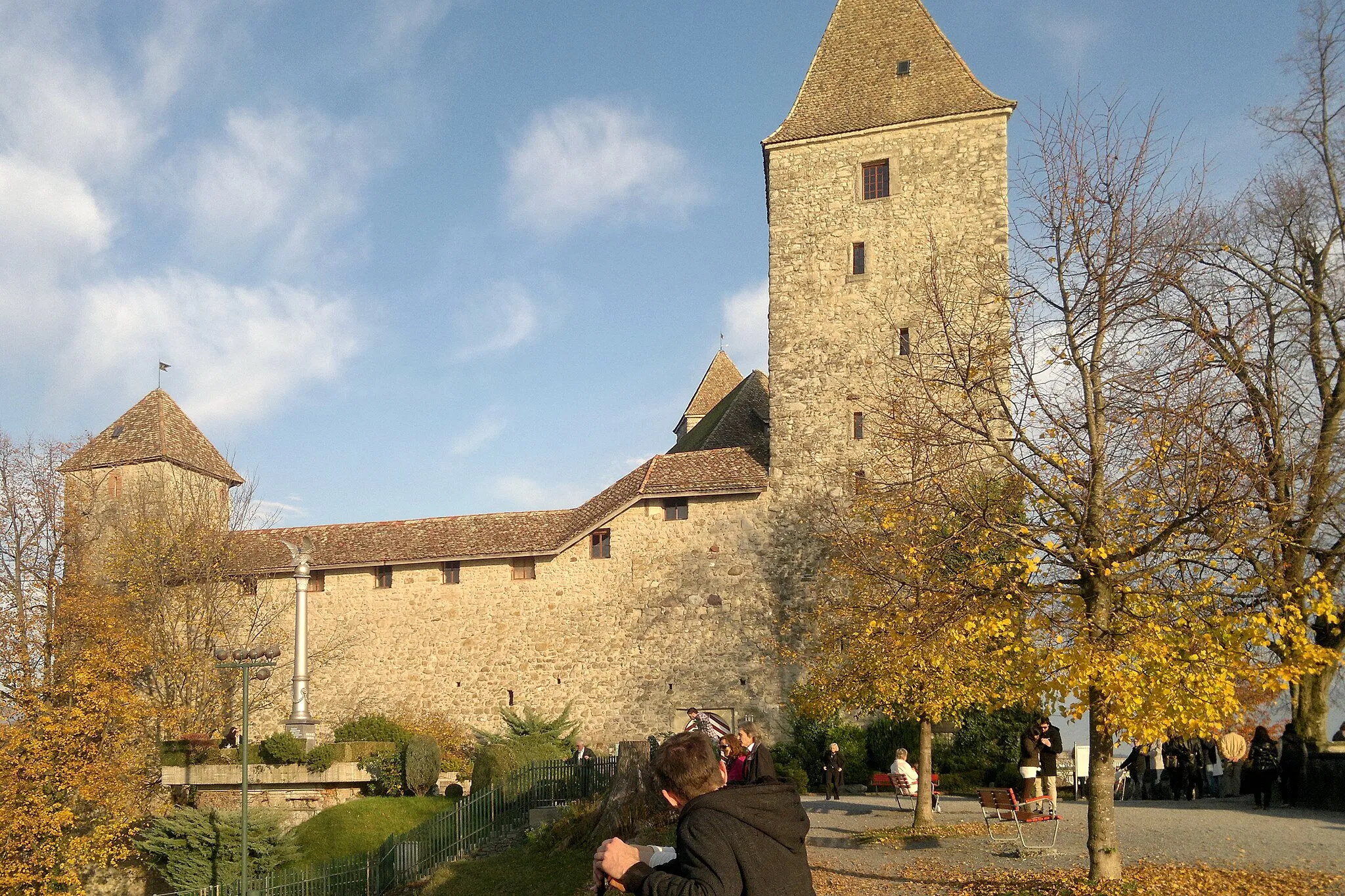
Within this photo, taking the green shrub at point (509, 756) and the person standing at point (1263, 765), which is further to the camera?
the green shrub at point (509, 756)

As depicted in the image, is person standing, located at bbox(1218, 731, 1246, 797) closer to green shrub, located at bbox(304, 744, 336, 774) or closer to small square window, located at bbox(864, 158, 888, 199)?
small square window, located at bbox(864, 158, 888, 199)

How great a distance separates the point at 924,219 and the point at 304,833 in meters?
19.5

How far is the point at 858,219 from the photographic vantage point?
1010 inches

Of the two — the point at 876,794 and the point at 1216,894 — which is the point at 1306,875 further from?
the point at 876,794

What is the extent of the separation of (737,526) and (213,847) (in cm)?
1349

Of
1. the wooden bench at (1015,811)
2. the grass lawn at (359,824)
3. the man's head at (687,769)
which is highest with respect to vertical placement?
the man's head at (687,769)

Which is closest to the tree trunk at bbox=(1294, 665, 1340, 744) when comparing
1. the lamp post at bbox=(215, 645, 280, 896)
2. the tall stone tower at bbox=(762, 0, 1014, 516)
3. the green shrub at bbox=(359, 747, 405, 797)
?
the tall stone tower at bbox=(762, 0, 1014, 516)

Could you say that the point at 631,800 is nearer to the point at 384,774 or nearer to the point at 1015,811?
the point at 1015,811

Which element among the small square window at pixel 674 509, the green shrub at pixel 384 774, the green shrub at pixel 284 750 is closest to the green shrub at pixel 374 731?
the green shrub at pixel 384 774

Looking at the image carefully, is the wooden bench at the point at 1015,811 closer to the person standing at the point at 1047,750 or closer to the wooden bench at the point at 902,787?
the person standing at the point at 1047,750

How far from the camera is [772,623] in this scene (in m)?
25.0

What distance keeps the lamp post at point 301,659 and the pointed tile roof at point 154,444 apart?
→ 8.38 meters

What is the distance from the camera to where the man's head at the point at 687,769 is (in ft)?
11.0

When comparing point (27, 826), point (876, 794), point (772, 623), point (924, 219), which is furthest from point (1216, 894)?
point (27, 826)
